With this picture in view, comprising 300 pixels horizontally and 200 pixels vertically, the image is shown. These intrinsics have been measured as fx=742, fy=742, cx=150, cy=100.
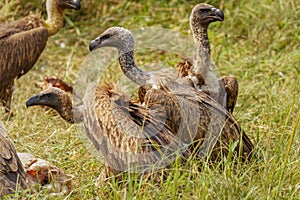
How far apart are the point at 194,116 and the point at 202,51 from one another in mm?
1186

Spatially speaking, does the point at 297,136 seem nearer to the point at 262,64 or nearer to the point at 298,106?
the point at 298,106

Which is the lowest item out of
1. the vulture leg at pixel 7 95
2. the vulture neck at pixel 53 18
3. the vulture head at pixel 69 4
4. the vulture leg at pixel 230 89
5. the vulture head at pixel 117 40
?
the vulture leg at pixel 7 95

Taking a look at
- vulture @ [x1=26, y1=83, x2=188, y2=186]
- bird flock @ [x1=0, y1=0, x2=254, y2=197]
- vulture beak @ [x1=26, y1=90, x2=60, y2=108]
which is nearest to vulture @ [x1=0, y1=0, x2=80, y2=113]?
vulture beak @ [x1=26, y1=90, x2=60, y2=108]

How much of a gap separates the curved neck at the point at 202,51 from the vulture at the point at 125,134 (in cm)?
118

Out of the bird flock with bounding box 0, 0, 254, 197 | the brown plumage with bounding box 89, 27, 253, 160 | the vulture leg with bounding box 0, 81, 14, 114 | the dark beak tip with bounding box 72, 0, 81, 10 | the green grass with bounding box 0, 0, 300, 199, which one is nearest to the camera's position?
the green grass with bounding box 0, 0, 300, 199

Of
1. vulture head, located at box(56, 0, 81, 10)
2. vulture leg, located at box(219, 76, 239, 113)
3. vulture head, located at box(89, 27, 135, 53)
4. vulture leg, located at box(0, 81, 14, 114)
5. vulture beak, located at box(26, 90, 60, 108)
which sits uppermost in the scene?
vulture head, located at box(89, 27, 135, 53)

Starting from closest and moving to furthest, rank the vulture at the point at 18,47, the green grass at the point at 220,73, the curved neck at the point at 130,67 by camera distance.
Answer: the green grass at the point at 220,73
the curved neck at the point at 130,67
the vulture at the point at 18,47

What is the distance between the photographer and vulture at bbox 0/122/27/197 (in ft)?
14.3

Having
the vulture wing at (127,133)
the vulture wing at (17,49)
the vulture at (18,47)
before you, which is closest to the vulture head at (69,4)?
the vulture at (18,47)

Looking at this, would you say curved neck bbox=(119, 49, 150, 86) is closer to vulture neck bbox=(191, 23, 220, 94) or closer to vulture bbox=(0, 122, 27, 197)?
vulture neck bbox=(191, 23, 220, 94)

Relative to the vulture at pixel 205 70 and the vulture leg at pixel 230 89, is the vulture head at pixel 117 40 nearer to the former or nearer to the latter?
the vulture at pixel 205 70

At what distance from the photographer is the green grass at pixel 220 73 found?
14.1 feet

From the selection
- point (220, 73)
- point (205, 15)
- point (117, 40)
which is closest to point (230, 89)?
point (205, 15)

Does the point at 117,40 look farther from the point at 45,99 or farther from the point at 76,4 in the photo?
the point at 76,4
